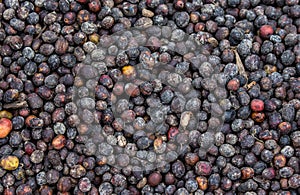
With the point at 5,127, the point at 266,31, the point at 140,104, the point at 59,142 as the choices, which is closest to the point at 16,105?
the point at 5,127

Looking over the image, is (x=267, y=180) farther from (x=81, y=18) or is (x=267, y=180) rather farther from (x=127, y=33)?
(x=81, y=18)

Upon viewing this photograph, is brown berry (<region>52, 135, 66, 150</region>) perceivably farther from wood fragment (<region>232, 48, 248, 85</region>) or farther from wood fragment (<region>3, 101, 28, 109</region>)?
wood fragment (<region>232, 48, 248, 85</region>)

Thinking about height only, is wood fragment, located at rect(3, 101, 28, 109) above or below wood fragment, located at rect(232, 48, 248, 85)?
below

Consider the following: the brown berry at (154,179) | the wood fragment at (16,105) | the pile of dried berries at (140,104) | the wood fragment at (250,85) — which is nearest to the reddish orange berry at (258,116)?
the pile of dried berries at (140,104)

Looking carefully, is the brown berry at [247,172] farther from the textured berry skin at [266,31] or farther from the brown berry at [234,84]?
the textured berry skin at [266,31]

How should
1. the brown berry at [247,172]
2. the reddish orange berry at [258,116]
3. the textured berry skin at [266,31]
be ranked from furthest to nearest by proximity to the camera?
the textured berry skin at [266,31] → the reddish orange berry at [258,116] → the brown berry at [247,172]

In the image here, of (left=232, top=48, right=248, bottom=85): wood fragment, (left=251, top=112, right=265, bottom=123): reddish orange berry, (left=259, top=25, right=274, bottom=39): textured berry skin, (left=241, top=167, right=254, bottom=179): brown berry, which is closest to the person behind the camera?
(left=241, top=167, right=254, bottom=179): brown berry

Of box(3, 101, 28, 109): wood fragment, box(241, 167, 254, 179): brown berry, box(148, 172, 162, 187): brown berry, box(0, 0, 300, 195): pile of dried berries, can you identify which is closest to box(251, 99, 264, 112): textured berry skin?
box(0, 0, 300, 195): pile of dried berries

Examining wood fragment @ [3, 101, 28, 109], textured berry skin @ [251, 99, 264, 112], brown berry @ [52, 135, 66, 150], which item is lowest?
brown berry @ [52, 135, 66, 150]

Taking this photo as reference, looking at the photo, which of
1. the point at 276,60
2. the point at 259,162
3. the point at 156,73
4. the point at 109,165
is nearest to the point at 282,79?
the point at 276,60
